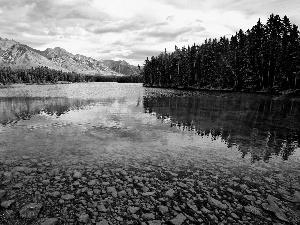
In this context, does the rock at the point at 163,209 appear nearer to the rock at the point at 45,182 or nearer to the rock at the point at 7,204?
the rock at the point at 45,182

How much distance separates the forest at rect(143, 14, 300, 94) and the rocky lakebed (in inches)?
2544

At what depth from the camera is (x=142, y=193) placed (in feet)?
30.9

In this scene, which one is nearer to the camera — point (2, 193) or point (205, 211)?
point (205, 211)

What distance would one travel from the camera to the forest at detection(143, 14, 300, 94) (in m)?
70.0

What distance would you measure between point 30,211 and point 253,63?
9043 cm

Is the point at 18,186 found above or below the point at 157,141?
below

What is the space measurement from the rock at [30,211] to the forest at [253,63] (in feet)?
236

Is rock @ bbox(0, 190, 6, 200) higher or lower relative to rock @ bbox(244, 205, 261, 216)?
lower

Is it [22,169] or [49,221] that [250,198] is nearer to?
[49,221]

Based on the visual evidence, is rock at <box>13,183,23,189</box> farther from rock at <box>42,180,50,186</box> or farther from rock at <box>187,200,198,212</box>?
rock at <box>187,200,198,212</box>

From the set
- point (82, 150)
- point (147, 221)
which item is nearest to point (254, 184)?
point (147, 221)

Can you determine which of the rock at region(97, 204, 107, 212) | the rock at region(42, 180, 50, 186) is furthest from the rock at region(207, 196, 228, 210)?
the rock at region(42, 180, 50, 186)

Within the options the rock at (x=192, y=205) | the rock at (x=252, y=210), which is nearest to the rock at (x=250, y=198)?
the rock at (x=252, y=210)

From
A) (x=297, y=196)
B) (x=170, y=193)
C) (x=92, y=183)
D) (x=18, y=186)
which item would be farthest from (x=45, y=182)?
(x=297, y=196)
